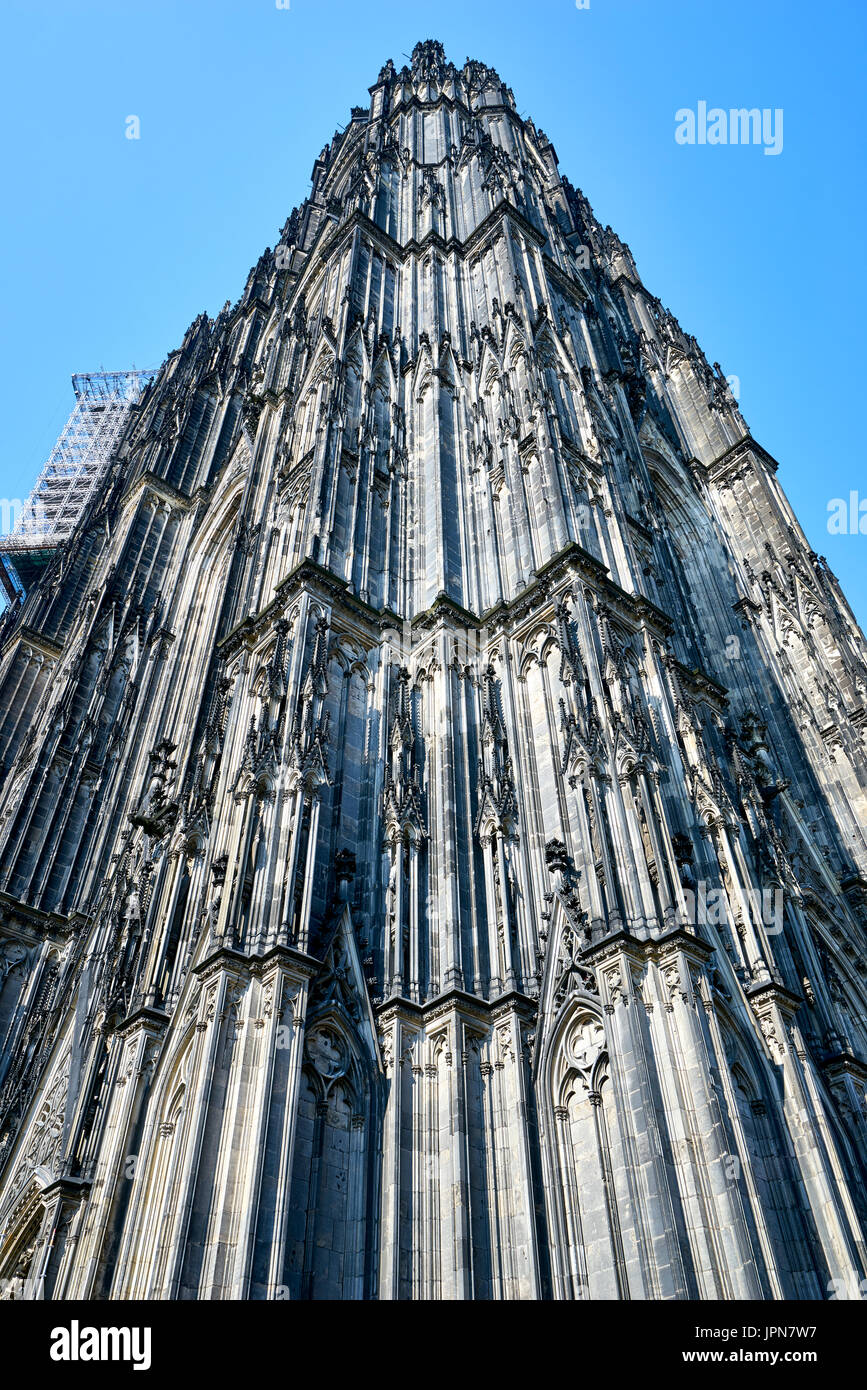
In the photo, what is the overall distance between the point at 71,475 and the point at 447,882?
57910mm

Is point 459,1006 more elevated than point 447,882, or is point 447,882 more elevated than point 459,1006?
point 447,882

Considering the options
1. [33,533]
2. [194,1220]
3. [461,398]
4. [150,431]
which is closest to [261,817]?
[194,1220]

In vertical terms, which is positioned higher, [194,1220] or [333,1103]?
[333,1103]

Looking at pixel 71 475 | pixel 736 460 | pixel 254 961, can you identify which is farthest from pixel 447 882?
pixel 71 475

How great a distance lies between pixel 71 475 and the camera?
6500cm

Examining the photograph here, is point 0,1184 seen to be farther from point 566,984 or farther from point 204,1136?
point 566,984

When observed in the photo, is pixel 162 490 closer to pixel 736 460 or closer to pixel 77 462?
pixel 736 460

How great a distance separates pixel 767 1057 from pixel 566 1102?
8.72 feet

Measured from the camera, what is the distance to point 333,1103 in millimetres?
12211

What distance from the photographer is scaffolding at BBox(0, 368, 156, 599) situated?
5784 centimetres

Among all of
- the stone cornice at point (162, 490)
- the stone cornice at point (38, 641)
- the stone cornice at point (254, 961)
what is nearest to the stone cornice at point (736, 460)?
the stone cornice at point (162, 490)

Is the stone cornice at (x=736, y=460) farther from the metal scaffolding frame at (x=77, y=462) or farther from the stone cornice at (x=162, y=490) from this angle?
the metal scaffolding frame at (x=77, y=462)

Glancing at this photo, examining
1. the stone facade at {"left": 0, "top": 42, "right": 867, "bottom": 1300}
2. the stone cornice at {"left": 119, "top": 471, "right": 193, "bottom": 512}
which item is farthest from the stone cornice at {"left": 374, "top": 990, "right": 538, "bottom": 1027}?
the stone cornice at {"left": 119, "top": 471, "right": 193, "bottom": 512}

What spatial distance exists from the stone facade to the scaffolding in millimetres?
30156
